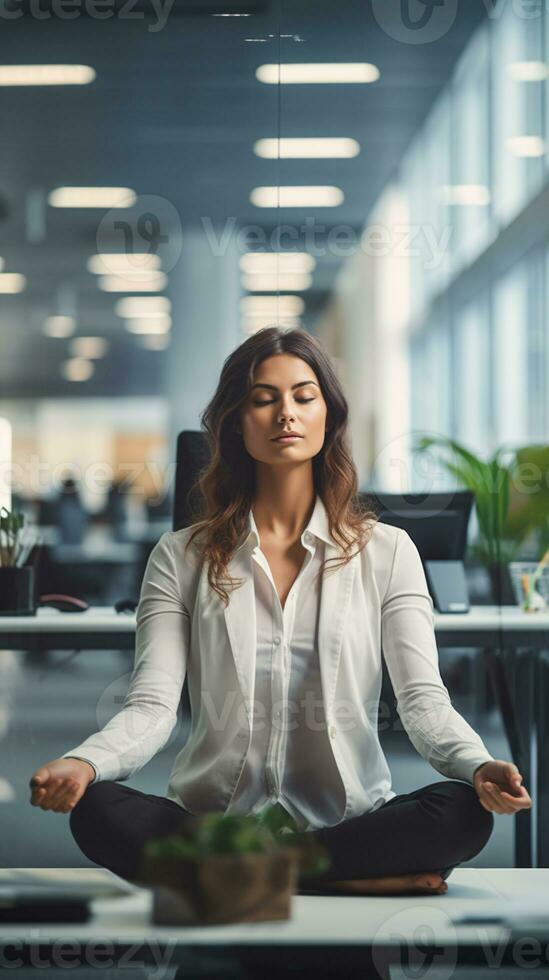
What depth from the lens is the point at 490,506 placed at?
130 inches

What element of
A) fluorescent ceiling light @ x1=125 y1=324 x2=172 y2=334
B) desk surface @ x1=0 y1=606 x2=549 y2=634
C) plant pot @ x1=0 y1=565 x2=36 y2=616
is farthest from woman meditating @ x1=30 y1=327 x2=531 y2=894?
fluorescent ceiling light @ x1=125 y1=324 x2=172 y2=334

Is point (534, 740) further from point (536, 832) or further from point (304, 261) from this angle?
point (304, 261)

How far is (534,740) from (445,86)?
1.90 metres

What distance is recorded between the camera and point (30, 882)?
47.2 inches

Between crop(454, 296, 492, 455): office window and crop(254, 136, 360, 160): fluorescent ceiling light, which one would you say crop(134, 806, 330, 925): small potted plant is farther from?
crop(254, 136, 360, 160): fluorescent ceiling light

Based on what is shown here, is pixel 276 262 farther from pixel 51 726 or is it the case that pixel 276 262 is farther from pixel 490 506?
pixel 51 726

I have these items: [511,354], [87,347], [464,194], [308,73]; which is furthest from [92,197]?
[511,354]

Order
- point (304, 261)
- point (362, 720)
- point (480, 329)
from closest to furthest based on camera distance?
1. point (362, 720)
2. point (304, 261)
3. point (480, 329)

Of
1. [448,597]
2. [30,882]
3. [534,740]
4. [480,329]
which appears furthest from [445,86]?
[30,882]

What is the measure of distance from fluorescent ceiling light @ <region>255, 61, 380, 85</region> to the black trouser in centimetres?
238

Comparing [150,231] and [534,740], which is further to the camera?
[150,231]

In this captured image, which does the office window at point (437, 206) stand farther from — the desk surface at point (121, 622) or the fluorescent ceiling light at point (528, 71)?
the desk surface at point (121, 622)

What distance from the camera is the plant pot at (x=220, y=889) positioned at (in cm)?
100

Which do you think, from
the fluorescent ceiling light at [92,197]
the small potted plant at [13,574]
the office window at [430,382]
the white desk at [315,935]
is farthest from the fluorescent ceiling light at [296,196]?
the white desk at [315,935]
